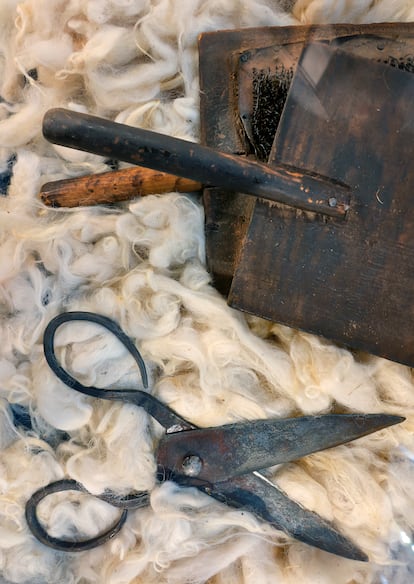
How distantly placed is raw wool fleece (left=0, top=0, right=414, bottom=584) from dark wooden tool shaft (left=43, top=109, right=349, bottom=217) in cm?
18

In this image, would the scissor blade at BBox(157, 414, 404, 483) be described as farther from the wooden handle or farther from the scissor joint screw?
the wooden handle

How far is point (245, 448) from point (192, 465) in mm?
89

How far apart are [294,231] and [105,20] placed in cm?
49

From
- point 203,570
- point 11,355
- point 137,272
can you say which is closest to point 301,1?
point 137,272

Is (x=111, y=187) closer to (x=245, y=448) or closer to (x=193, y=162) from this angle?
(x=193, y=162)

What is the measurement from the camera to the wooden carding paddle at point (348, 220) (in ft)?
2.90

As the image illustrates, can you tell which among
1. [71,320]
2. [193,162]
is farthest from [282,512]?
[193,162]

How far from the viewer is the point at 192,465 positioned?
94 cm

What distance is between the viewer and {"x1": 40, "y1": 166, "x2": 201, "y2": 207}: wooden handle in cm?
96

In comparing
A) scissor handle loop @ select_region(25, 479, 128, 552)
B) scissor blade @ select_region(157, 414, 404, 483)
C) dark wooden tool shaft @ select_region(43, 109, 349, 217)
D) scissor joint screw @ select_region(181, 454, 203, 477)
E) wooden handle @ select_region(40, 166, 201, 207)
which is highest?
dark wooden tool shaft @ select_region(43, 109, 349, 217)

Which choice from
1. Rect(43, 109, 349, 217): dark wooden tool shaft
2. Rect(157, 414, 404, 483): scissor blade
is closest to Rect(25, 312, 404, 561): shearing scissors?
Rect(157, 414, 404, 483): scissor blade

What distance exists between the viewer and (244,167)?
81cm

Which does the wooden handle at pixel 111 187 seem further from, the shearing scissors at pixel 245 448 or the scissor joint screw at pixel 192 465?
the scissor joint screw at pixel 192 465

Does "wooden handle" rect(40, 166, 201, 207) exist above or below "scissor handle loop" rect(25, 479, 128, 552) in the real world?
above
